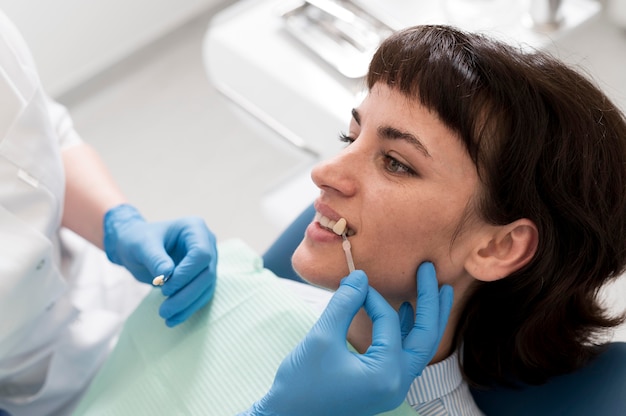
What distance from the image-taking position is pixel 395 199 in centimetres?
127

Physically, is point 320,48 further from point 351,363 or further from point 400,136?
point 351,363

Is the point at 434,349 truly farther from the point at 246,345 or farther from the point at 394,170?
the point at 246,345

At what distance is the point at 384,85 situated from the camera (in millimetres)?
1309

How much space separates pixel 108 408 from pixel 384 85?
73 centimetres

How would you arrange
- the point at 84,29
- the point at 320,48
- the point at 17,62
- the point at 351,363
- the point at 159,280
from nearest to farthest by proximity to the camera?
the point at 351,363
the point at 159,280
the point at 17,62
the point at 320,48
the point at 84,29

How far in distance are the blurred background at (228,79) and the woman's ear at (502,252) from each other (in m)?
0.45

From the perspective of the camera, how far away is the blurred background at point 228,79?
191cm

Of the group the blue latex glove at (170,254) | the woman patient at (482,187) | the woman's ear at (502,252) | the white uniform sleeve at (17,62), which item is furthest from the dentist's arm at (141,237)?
the woman's ear at (502,252)

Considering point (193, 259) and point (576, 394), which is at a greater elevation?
point (576, 394)

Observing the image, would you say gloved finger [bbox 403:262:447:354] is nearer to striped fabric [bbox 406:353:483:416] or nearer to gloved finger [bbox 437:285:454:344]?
gloved finger [bbox 437:285:454:344]

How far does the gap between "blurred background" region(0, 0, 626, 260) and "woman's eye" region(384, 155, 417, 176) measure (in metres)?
0.46

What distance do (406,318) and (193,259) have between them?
41 cm

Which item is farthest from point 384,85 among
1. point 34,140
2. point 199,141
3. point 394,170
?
point 199,141

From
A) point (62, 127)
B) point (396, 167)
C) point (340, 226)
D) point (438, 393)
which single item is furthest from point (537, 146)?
point (62, 127)
